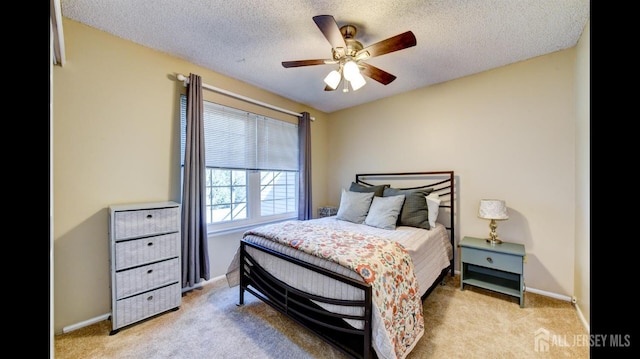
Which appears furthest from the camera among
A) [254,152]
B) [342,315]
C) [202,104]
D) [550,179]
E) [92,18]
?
[254,152]

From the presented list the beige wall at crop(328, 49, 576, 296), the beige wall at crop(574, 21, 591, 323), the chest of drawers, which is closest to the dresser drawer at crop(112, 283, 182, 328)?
the chest of drawers

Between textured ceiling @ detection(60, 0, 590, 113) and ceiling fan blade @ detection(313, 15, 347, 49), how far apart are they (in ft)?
0.80

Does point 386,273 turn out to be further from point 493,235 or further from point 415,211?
point 493,235

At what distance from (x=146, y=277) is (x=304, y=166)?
93.0 inches

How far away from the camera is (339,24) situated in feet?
6.53

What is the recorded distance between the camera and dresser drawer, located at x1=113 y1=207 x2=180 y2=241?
1984mm

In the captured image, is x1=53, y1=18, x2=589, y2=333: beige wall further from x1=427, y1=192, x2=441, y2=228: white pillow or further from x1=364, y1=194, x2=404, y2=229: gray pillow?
x1=364, y1=194, x2=404, y2=229: gray pillow

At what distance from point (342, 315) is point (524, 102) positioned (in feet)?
9.16

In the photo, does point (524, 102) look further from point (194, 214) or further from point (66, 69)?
point (66, 69)

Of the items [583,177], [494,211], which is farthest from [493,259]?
[583,177]

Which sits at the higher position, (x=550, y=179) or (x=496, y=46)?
(x=496, y=46)

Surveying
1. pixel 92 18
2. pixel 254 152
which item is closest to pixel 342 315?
pixel 254 152

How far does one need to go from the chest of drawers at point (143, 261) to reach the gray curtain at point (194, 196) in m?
0.22
